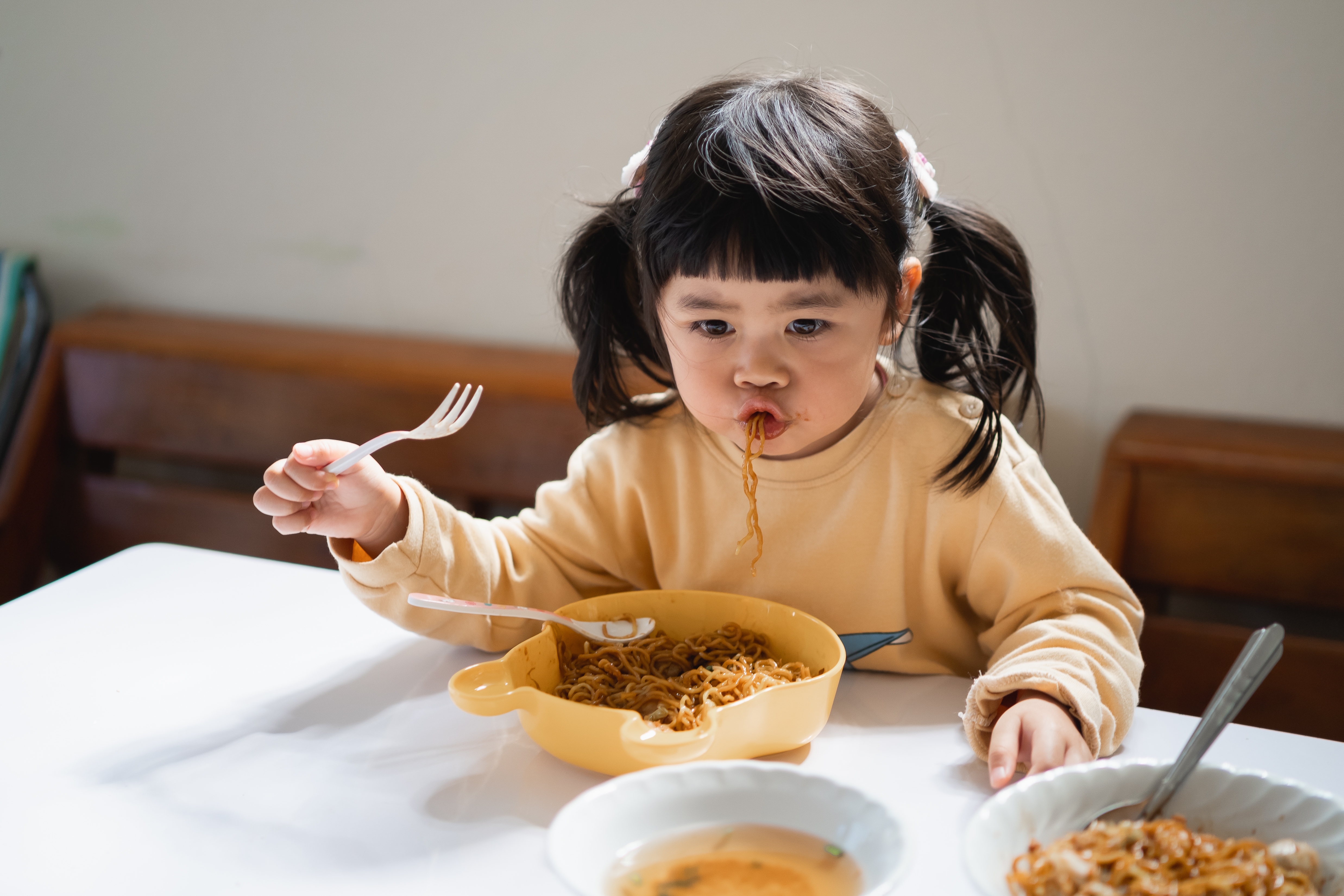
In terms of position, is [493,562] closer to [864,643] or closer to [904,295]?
[864,643]

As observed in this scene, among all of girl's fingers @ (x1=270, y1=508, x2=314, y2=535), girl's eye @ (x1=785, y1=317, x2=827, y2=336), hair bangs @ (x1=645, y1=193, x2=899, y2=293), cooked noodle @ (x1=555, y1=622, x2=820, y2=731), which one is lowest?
cooked noodle @ (x1=555, y1=622, x2=820, y2=731)

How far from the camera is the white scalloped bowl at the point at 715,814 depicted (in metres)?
0.60

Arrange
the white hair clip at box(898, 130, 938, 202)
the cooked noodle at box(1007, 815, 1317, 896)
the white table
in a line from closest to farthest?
the cooked noodle at box(1007, 815, 1317, 896), the white table, the white hair clip at box(898, 130, 938, 202)

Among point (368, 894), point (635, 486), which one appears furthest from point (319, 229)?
point (368, 894)

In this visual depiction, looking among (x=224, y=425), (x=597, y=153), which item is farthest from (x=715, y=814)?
(x=224, y=425)

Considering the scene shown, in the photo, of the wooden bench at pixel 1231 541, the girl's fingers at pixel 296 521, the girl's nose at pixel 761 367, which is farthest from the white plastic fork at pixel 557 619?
the wooden bench at pixel 1231 541

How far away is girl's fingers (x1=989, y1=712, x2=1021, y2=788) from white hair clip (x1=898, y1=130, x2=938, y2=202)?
53 centimetres

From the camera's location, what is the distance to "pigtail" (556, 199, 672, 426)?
3.92 feet

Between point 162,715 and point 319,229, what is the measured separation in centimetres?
166

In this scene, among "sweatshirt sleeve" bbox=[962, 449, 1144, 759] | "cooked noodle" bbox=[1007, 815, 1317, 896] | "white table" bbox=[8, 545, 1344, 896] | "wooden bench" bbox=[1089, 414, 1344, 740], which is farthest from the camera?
"wooden bench" bbox=[1089, 414, 1344, 740]

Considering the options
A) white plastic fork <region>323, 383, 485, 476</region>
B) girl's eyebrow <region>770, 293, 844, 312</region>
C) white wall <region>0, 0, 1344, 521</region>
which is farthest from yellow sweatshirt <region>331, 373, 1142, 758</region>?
white wall <region>0, 0, 1344, 521</region>

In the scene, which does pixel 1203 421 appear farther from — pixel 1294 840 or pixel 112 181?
pixel 112 181

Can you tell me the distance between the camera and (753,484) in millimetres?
1156

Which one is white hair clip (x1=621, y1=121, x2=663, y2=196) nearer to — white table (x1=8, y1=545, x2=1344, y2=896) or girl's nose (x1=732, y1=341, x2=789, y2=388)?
girl's nose (x1=732, y1=341, x2=789, y2=388)
